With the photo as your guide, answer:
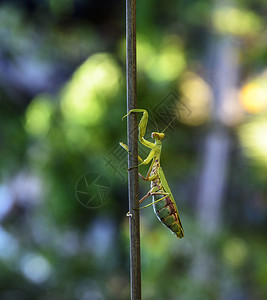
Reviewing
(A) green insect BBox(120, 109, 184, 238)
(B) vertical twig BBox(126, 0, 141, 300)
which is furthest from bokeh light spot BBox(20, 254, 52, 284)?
(B) vertical twig BBox(126, 0, 141, 300)

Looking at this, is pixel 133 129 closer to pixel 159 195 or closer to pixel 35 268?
pixel 159 195

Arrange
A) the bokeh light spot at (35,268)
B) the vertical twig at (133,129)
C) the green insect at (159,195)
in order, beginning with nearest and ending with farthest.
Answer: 1. the vertical twig at (133,129)
2. the green insect at (159,195)
3. the bokeh light spot at (35,268)

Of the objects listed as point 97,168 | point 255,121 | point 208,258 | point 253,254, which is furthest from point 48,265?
point 255,121

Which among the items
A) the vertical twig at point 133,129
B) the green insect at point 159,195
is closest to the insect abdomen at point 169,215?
the green insect at point 159,195

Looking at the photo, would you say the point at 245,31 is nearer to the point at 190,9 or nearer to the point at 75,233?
the point at 190,9

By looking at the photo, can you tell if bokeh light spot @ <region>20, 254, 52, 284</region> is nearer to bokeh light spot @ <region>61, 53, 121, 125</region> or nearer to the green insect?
bokeh light spot @ <region>61, 53, 121, 125</region>

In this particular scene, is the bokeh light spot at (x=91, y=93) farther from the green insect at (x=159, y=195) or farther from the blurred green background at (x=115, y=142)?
the green insect at (x=159, y=195)
